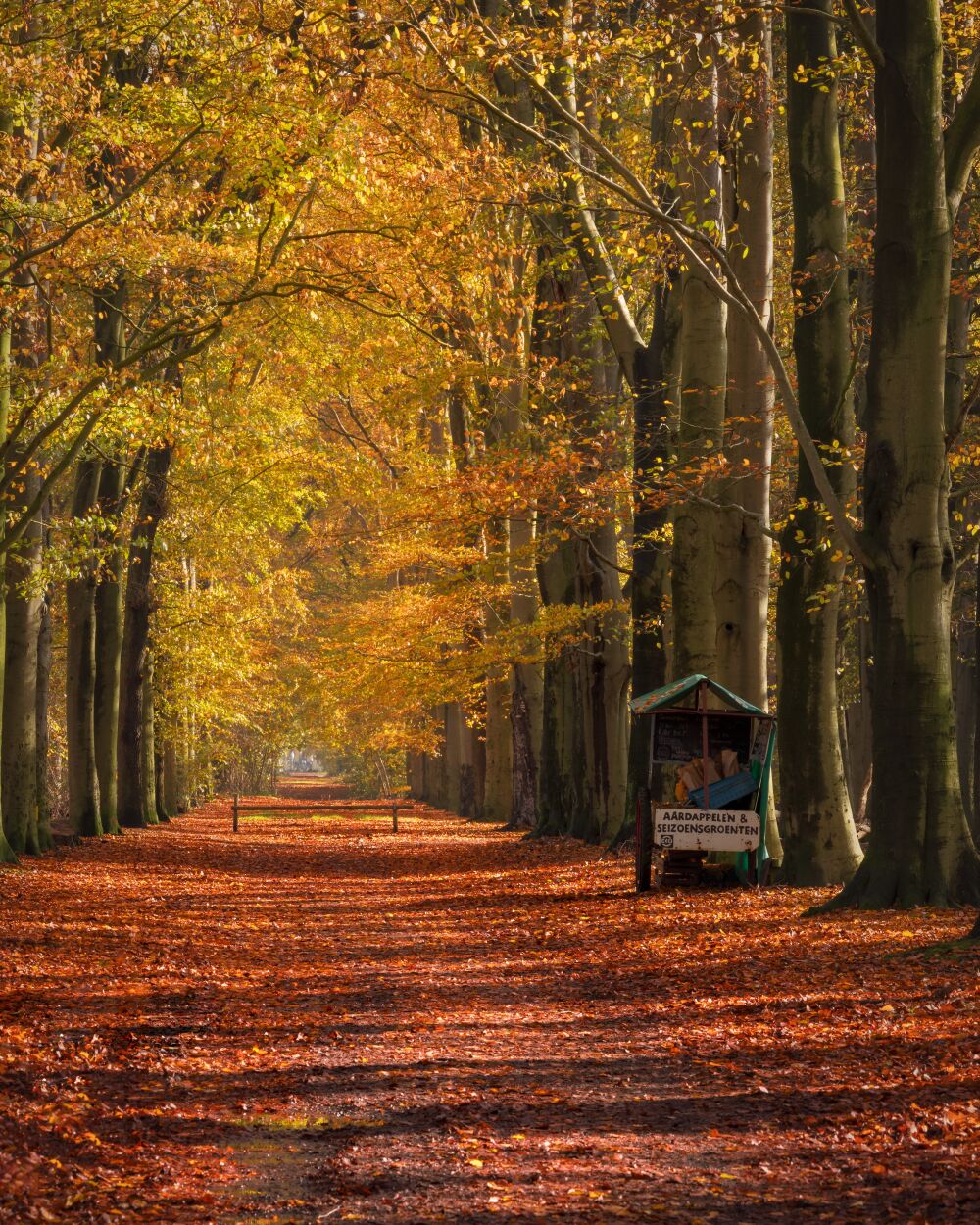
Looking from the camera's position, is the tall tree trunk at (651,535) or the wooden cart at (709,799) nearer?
the wooden cart at (709,799)

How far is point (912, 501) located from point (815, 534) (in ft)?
10.3

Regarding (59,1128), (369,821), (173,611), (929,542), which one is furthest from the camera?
(369,821)

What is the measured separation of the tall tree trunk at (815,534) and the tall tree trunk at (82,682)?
48.3 ft

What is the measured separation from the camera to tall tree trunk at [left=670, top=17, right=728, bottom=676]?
1934 centimetres

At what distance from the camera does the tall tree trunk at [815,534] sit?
16.8m

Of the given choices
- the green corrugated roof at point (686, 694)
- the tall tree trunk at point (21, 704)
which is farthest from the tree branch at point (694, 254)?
the tall tree trunk at point (21, 704)

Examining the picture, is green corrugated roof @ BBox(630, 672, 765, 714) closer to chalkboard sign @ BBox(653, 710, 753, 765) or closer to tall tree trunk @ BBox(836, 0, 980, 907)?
chalkboard sign @ BBox(653, 710, 753, 765)

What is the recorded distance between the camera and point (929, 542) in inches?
540

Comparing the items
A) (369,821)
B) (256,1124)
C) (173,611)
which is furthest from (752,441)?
(369,821)

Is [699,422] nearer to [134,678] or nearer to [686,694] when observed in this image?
[686,694]

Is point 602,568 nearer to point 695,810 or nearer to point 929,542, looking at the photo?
point 695,810

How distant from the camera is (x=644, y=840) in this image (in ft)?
57.2

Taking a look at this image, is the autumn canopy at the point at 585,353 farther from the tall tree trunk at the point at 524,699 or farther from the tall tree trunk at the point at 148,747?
the tall tree trunk at the point at 148,747

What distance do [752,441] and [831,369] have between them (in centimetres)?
151
